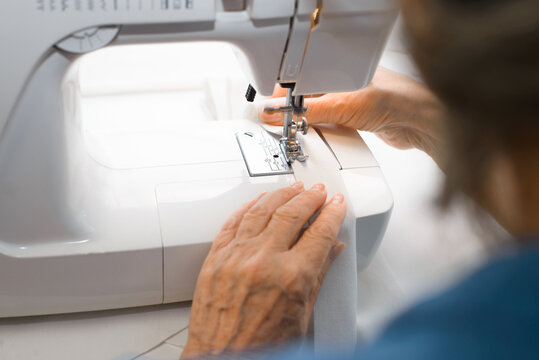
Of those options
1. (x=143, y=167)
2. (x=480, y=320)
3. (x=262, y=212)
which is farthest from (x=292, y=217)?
(x=480, y=320)

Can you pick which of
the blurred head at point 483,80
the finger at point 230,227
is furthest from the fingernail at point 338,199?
the blurred head at point 483,80

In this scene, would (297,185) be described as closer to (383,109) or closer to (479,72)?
(383,109)

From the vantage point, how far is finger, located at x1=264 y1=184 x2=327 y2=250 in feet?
2.49

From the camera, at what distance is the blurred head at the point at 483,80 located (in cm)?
33

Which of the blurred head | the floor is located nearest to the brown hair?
the blurred head

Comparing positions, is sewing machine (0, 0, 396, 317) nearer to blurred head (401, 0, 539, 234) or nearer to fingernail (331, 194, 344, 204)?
fingernail (331, 194, 344, 204)

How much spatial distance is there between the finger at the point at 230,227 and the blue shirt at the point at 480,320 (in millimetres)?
420

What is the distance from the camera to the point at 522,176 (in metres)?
0.42

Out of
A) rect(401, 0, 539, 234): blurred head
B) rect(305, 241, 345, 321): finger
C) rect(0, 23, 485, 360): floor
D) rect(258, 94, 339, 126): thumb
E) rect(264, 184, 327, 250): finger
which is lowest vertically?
rect(0, 23, 485, 360): floor

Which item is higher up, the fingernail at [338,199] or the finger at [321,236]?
the fingernail at [338,199]

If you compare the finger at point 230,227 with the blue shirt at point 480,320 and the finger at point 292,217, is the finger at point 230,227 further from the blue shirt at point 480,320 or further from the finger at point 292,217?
the blue shirt at point 480,320

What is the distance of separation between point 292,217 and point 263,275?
97 millimetres

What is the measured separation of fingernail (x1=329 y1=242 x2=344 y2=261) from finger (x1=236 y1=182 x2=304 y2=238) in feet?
0.32

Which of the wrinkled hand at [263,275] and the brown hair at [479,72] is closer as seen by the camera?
the brown hair at [479,72]
